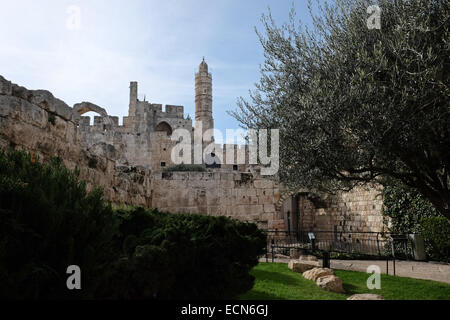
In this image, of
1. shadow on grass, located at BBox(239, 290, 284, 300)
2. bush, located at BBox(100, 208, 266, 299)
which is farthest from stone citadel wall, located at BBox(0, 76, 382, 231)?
shadow on grass, located at BBox(239, 290, 284, 300)

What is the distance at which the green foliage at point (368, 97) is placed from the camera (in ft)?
20.7

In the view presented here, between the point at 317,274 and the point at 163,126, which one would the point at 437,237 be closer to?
the point at 317,274

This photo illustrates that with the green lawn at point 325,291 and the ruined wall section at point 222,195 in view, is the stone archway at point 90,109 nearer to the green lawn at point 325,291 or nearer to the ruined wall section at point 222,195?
the ruined wall section at point 222,195

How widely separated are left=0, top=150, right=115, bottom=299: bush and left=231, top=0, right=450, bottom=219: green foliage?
4.72 m

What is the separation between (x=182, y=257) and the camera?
12.9 ft

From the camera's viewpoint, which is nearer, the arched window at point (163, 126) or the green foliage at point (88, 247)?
the green foliage at point (88, 247)

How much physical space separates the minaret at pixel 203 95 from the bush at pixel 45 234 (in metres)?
45.2

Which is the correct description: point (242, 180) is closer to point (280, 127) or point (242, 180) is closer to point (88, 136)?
point (280, 127)

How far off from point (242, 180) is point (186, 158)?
67.7 feet

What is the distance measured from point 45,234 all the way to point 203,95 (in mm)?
48501

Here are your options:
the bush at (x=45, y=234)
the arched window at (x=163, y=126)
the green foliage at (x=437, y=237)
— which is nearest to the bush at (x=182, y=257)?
the bush at (x=45, y=234)

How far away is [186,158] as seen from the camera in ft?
111

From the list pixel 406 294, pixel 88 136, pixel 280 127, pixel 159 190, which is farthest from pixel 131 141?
pixel 406 294
